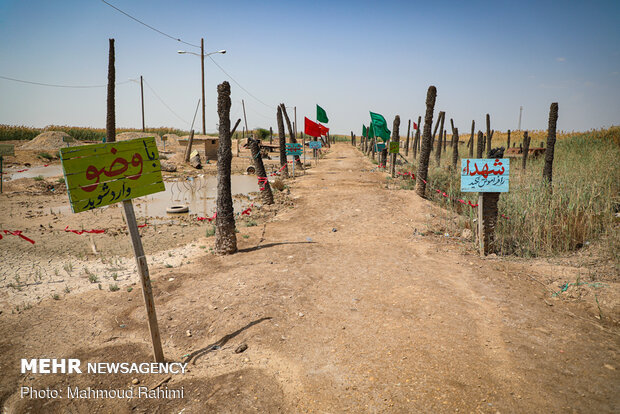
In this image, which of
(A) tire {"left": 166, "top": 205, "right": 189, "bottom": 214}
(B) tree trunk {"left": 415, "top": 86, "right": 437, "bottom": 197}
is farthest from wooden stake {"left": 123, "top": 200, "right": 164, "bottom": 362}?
(B) tree trunk {"left": 415, "top": 86, "right": 437, "bottom": 197}

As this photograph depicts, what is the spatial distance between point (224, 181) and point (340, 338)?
3.95 meters

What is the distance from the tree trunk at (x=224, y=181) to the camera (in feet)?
21.0

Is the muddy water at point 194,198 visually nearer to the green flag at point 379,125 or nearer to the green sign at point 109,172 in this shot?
the green flag at point 379,125

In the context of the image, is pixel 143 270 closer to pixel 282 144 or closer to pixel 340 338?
pixel 340 338

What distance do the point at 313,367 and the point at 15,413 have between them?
8.62 feet

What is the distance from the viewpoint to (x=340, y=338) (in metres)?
3.73

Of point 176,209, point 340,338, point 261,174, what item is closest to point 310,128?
point 261,174

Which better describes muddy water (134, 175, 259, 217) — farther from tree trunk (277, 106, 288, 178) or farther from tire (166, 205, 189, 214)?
tree trunk (277, 106, 288, 178)

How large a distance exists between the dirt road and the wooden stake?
33cm

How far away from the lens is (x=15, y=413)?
2.88 m

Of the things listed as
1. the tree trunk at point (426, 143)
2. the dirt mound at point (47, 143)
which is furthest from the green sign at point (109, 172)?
the dirt mound at point (47, 143)

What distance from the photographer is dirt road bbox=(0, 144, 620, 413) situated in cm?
289

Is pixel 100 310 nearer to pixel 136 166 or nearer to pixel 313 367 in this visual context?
pixel 136 166

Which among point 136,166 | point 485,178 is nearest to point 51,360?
point 136,166
